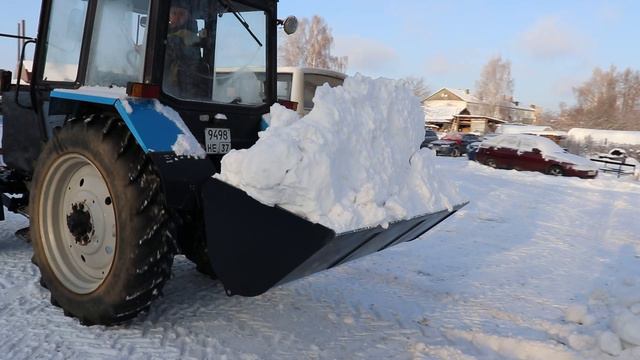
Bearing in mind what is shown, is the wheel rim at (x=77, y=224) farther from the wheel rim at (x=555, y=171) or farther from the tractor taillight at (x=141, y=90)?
the wheel rim at (x=555, y=171)

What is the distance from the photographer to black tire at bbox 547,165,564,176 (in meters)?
17.6

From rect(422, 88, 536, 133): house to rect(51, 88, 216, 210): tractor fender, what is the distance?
41701 mm

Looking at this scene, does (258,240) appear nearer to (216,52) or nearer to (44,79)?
(216,52)

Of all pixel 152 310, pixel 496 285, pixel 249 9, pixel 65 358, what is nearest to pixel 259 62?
pixel 249 9

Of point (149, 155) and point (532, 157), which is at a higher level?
point (532, 157)

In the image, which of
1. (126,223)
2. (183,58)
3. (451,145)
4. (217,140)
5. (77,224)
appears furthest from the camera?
(451,145)

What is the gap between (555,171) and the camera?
1767 cm

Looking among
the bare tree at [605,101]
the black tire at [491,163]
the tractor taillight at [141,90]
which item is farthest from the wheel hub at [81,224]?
the bare tree at [605,101]

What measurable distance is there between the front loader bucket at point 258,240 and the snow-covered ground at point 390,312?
0.60 meters

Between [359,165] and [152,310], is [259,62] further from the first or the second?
[152,310]

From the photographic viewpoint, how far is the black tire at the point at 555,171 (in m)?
17.6

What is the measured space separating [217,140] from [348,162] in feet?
3.86

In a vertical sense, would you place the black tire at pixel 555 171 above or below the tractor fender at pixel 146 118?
below

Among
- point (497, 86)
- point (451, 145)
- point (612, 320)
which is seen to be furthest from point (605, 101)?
point (612, 320)
